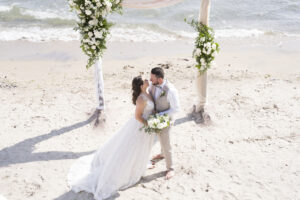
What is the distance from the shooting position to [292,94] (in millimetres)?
8359

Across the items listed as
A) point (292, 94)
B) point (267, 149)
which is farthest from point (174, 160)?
point (292, 94)

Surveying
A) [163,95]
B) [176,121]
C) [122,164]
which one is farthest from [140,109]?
[176,121]

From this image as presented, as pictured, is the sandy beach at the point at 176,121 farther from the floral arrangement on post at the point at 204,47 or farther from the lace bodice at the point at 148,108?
the floral arrangement on post at the point at 204,47

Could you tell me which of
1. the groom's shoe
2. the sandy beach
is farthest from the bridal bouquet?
the sandy beach

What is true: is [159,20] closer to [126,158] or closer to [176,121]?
[176,121]

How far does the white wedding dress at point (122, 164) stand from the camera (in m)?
5.13

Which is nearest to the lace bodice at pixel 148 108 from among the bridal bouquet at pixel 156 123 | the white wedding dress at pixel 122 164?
the white wedding dress at pixel 122 164

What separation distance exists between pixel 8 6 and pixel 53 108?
11.6 m

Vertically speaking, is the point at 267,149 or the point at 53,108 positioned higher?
the point at 53,108

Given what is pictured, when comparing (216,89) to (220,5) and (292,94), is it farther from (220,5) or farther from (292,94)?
(220,5)

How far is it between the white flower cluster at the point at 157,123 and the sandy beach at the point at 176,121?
106cm

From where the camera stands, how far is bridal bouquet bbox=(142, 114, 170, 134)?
4.91m

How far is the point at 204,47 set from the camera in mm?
6359

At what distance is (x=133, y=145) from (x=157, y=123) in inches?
23.8
